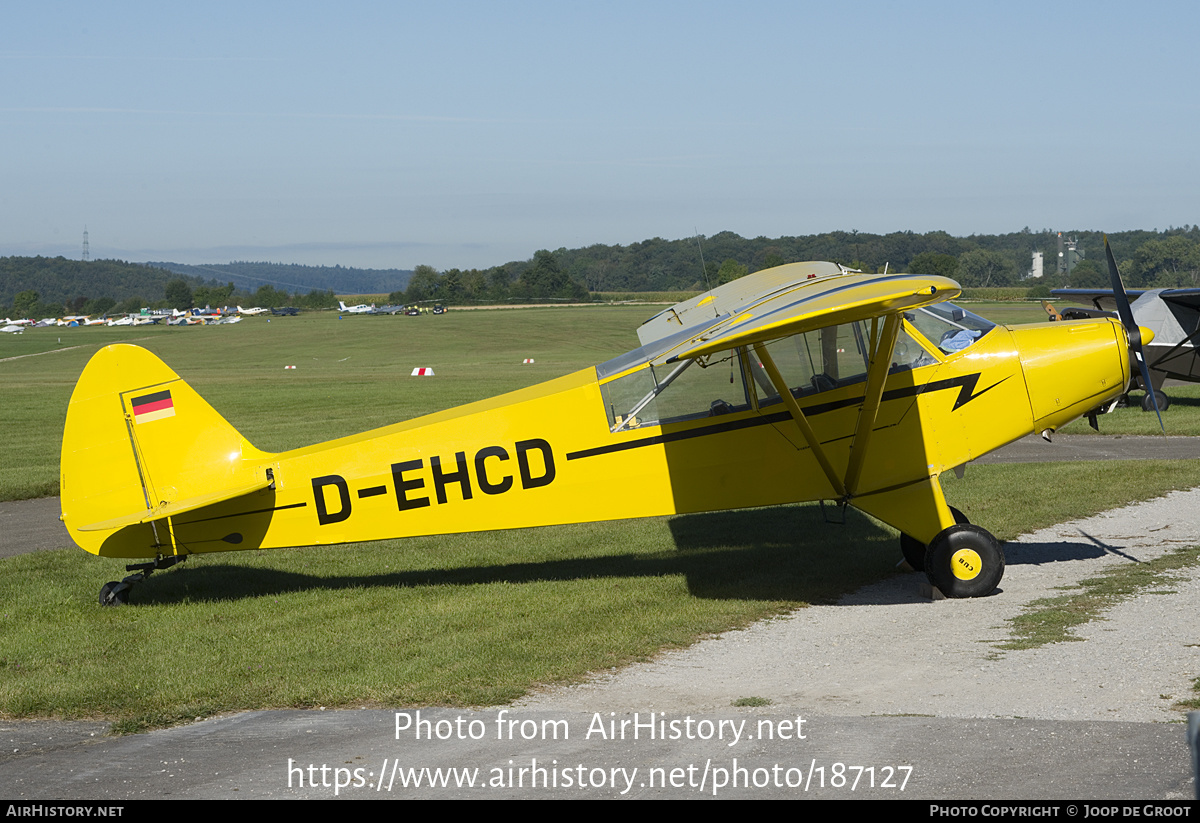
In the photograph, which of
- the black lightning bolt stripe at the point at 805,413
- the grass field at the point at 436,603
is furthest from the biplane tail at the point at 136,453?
the black lightning bolt stripe at the point at 805,413

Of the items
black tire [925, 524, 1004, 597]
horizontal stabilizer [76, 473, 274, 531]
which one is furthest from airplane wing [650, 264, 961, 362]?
horizontal stabilizer [76, 473, 274, 531]

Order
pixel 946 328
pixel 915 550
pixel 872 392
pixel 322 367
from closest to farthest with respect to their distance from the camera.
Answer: pixel 872 392, pixel 946 328, pixel 915 550, pixel 322 367

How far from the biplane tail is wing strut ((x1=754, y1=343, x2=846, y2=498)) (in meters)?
4.55

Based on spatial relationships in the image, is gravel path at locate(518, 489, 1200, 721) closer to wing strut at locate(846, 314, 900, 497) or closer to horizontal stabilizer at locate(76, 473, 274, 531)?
wing strut at locate(846, 314, 900, 497)

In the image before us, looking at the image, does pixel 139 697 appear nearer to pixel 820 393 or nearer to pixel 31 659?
pixel 31 659

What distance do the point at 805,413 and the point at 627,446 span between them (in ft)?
5.32

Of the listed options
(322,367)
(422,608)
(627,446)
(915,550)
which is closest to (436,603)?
(422,608)

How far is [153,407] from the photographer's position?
9164 mm

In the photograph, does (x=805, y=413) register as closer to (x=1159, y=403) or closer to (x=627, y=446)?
(x=627, y=446)

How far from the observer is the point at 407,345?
70688 millimetres

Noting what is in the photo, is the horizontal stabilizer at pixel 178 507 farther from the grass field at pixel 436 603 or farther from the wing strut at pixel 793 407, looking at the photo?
the wing strut at pixel 793 407

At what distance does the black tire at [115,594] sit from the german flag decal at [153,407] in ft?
5.29

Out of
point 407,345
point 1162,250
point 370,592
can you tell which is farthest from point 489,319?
point 370,592
